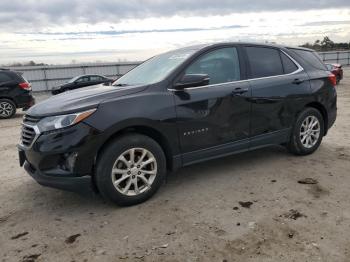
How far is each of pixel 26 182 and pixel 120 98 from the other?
6.65 feet

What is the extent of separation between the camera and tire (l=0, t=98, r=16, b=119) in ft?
42.0

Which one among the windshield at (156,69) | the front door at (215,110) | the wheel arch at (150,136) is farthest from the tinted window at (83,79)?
the wheel arch at (150,136)

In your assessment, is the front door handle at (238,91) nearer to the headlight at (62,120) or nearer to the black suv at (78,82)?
the headlight at (62,120)

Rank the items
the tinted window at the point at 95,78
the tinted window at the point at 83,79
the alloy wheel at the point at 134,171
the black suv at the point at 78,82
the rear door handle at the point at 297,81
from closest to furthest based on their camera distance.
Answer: the alloy wheel at the point at 134,171
the rear door handle at the point at 297,81
the black suv at the point at 78,82
the tinted window at the point at 83,79
the tinted window at the point at 95,78

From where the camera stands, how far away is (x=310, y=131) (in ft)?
19.4

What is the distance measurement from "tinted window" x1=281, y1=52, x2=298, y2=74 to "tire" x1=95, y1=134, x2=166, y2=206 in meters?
2.39

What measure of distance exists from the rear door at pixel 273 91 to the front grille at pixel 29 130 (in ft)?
8.69

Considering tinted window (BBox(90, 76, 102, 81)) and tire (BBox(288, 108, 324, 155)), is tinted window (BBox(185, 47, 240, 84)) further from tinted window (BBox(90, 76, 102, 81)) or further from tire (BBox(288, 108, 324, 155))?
tinted window (BBox(90, 76, 102, 81))

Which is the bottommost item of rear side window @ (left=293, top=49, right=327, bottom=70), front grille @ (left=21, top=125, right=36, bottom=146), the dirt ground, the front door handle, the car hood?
the dirt ground

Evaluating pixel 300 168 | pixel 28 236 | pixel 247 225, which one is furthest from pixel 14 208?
pixel 300 168

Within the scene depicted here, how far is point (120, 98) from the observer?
4.19 metres

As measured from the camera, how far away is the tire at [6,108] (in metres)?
12.8

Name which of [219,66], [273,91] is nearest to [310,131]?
[273,91]

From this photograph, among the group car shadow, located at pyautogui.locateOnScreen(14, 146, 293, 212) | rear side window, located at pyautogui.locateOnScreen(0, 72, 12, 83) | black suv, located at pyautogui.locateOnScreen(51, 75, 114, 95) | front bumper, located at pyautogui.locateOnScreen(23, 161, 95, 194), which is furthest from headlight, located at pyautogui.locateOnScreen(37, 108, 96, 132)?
black suv, located at pyautogui.locateOnScreen(51, 75, 114, 95)
